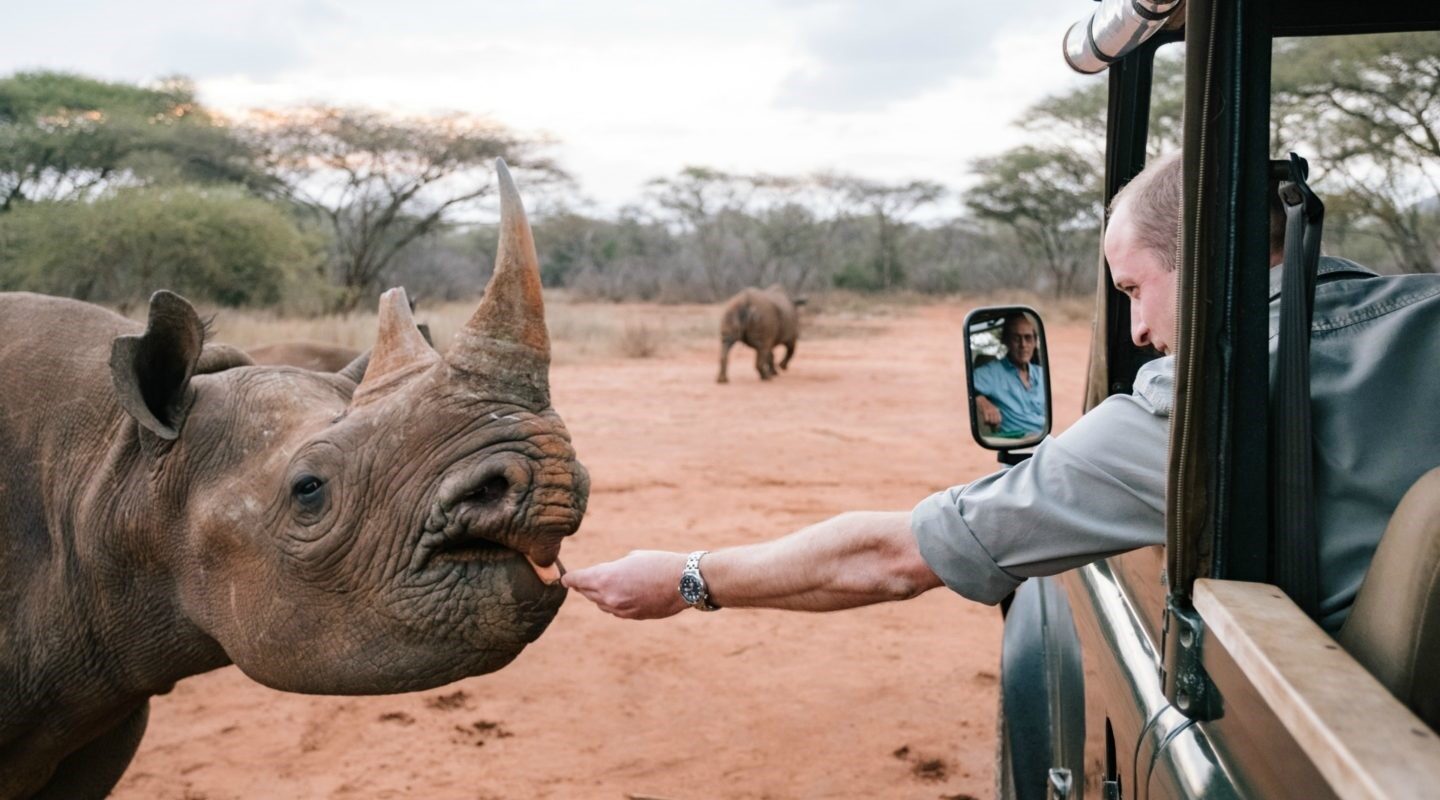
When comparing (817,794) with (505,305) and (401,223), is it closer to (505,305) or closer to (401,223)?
(505,305)

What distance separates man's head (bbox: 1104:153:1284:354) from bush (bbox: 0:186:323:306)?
19.9m

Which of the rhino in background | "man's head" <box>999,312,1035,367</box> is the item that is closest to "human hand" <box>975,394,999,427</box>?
"man's head" <box>999,312,1035,367</box>

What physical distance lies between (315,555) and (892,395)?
1484 cm

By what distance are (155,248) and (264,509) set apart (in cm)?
2126

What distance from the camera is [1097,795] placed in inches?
84.8

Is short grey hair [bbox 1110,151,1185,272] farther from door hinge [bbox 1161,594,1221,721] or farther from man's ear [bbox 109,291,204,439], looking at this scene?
man's ear [bbox 109,291,204,439]

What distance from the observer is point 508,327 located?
2.38m

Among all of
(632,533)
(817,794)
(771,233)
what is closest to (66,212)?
(632,533)

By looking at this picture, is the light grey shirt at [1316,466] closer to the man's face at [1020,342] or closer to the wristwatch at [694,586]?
the wristwatch at [694,586]

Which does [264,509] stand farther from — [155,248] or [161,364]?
[155,248]

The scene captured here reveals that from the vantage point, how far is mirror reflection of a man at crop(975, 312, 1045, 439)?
10.3ft

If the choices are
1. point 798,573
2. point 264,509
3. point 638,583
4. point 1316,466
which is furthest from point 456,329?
point 1316,466

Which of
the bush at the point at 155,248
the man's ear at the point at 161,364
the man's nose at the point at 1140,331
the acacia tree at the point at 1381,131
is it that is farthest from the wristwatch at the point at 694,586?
the bush at the point at 155,248

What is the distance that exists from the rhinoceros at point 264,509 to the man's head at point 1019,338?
128 cm
